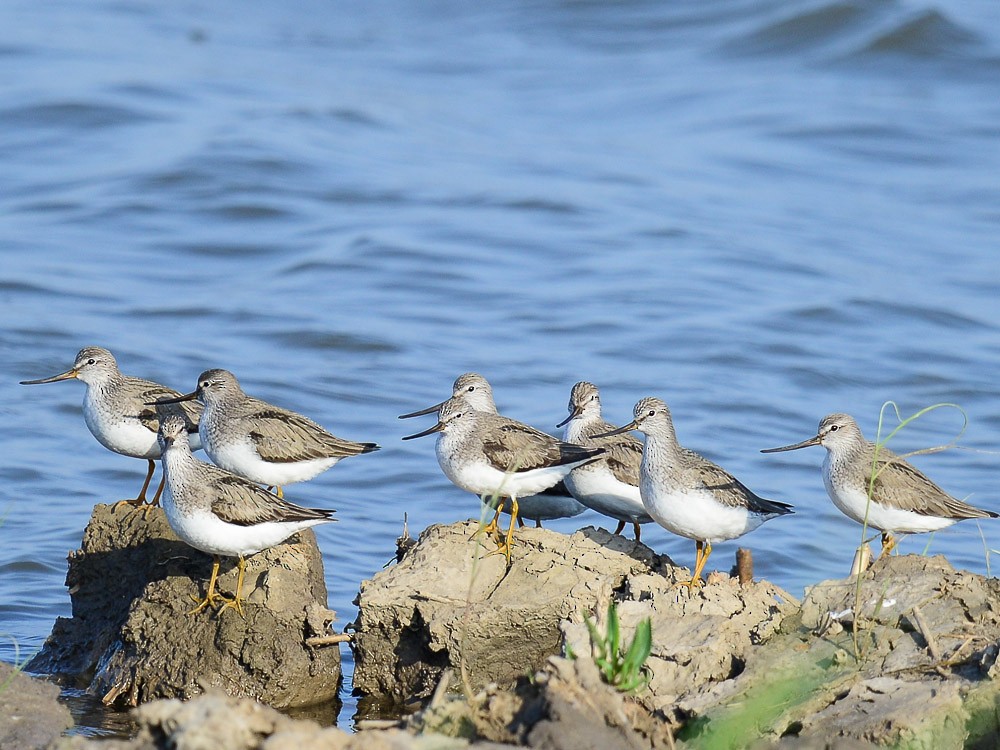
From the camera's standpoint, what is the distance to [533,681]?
5992 mm

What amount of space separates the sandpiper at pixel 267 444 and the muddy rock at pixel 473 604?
3.96ft

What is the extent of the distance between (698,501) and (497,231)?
529 inches

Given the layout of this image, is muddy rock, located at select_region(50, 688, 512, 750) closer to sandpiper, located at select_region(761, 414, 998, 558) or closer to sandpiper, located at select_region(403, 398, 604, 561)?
sandpiper, located at select_region(403, 398, 604, 561)

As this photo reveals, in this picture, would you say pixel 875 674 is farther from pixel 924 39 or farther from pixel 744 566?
pixel 924 39

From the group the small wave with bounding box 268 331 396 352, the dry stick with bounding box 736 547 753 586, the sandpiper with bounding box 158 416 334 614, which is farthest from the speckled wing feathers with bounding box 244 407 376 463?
the small wave with bounding box 268 331 396 352

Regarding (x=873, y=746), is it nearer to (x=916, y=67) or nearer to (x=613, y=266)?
(x=613, y=266)

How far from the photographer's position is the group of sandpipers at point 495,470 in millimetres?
8047

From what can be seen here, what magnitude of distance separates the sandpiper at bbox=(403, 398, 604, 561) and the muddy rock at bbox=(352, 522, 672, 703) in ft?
1.77

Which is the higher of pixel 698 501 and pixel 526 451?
pixel 526 451

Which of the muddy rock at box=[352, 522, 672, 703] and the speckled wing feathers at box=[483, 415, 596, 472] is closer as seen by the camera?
the muddy rock at box=[352, 522, 672, 703]

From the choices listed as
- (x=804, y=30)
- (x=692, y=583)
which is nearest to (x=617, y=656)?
(x=692, y=583)

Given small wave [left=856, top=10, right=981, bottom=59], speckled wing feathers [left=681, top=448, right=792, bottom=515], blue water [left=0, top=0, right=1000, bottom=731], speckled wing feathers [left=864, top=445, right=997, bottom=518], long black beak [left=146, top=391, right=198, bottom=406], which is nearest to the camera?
speckled wing feathers [left=681, top=448, right=792, bottom=515]

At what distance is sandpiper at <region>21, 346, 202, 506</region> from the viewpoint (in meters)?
9.67

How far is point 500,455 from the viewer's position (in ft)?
29.5
